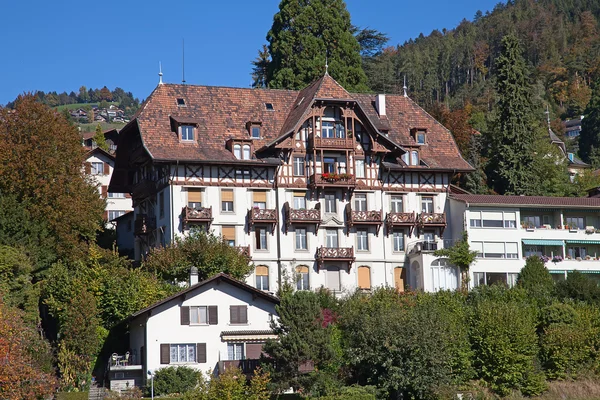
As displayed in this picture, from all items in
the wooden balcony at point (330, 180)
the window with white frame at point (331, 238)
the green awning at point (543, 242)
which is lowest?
the green awning at point (543, 242)

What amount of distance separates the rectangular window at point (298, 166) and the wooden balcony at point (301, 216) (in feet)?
7.85

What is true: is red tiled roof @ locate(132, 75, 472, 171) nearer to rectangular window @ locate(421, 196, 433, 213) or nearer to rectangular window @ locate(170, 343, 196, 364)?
rectangular window @ locate(421, 196, 433, 213)

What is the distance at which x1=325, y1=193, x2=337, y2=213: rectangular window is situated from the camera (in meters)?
70.4

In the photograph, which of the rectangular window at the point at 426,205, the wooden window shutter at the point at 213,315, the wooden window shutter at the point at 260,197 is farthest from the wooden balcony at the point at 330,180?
the wooden window shutter at the point at 213,315

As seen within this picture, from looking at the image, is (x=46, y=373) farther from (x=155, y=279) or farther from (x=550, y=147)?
(x=550, y=147)

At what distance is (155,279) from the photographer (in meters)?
61.1

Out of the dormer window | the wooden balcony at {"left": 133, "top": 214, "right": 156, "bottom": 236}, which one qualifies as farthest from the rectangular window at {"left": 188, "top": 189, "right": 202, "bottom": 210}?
the wooden balcony at {"left": 133, "top": 214, "right": 156, "bottom": 236}

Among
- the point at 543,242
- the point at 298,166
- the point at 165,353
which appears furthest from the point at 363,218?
the point at 165,353

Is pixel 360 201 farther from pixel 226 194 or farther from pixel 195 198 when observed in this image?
pixel 195 198

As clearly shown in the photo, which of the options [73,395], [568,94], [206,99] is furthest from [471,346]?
[568,94]

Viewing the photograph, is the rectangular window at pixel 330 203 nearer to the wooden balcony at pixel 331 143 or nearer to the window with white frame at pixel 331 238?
the window with white frame at pixel 331 238

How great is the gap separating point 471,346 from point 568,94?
126880 millimetres

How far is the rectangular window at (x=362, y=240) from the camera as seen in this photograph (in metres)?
70.6

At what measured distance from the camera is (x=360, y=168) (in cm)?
7169
